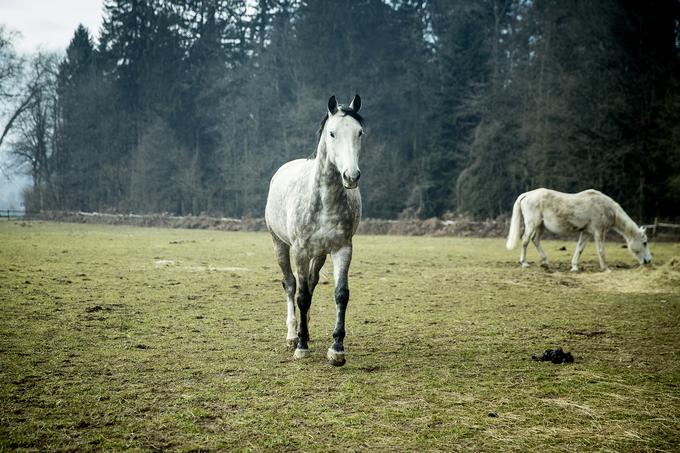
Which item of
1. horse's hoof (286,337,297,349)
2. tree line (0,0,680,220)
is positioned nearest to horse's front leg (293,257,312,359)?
horse's hoof (286,337,297,349)

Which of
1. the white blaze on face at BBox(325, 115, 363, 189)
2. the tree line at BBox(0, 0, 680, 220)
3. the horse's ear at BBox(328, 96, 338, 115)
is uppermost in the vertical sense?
the tree line at BBox(0, 0, 680, 220)

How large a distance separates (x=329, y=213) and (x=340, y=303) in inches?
35.5

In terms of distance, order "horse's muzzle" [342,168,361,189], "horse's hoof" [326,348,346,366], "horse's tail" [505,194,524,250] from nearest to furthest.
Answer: "horse's muzzle" [342,168,361,189], "horse's hoof" [326,348,346,366], "horse's tail" [505,194,524,250]

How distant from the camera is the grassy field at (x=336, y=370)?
3088mm

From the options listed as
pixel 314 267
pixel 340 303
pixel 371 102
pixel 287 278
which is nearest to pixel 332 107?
pixel 314 267

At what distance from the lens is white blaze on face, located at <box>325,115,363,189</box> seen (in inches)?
170

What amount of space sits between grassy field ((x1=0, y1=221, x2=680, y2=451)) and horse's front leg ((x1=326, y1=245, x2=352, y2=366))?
13 centimetres

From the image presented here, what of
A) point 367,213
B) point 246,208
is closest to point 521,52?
point 367,213

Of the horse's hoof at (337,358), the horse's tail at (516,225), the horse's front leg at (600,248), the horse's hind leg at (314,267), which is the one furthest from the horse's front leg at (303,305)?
the horse's front leg at (600,248)

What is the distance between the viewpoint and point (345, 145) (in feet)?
14.8

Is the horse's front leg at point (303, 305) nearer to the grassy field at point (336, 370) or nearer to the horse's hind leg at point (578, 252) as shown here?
the grassy field at point (336, 370)

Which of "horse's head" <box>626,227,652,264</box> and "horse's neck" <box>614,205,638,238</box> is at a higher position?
"horse's neck" <box>614,205,638,238</box>

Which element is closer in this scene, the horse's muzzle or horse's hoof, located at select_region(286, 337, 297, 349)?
the horse's muzzle

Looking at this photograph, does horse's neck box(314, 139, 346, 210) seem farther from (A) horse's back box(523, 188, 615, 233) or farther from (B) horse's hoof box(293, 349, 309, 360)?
(A) horse's back box(523, 188, 615, 233)
